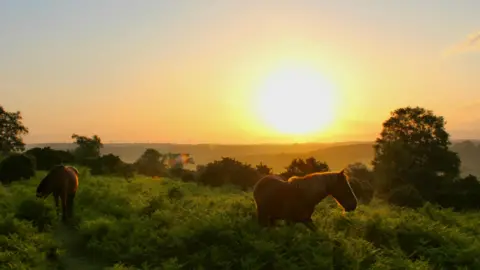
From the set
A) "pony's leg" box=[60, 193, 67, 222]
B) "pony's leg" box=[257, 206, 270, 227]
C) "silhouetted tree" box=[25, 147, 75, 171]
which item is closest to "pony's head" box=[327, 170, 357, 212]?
"pony's leg" box=[257, 206, 270, 227]

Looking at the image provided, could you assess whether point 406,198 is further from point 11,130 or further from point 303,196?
point 11,130

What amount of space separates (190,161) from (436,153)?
48.9m

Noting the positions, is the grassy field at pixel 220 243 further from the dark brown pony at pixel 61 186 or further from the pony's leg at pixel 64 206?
the dark brown pony at pixel 61 186

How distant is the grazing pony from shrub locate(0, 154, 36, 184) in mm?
19568

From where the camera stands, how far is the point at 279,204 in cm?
1293

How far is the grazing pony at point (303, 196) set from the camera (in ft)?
41.9

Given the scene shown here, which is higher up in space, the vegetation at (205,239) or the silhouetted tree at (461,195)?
the vegetation at (205,239)

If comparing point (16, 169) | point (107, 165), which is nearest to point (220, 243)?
point (16, 169)

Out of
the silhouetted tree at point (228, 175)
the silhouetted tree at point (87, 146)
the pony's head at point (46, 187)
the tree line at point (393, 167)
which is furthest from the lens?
the silhouetted tree at point (87, 146)

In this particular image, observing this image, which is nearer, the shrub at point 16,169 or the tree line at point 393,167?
the shrub at point 16,169

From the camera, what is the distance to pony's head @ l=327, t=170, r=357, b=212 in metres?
12.8

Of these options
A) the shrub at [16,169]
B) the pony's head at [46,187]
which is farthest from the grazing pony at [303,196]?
the shrub at [16,169]

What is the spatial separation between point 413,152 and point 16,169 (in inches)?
1507

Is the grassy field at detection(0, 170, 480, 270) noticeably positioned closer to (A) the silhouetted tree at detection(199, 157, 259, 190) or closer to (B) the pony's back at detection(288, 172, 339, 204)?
(B) the pony's back at detection(288, 172, 339, 204)
